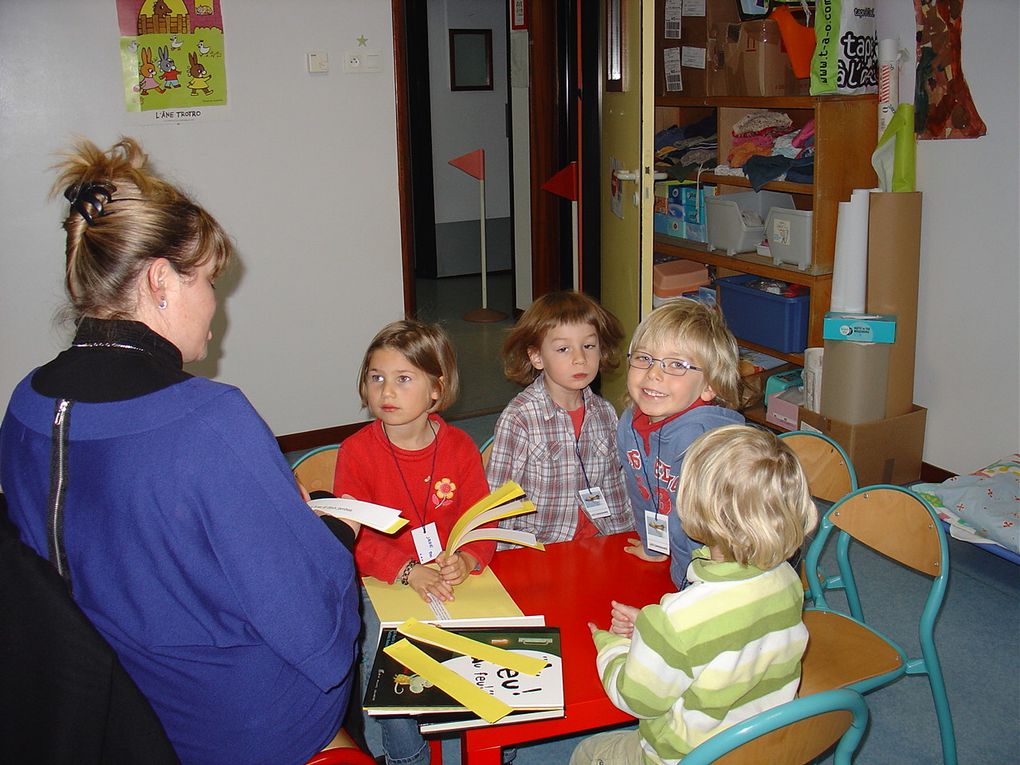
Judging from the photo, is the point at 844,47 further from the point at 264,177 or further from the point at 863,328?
the point at 264,177

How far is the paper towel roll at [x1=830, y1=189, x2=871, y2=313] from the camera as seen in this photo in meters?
3.56

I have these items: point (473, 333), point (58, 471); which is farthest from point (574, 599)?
point (473, 333)

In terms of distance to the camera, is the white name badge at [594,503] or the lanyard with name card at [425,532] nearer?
the lanyard with name card at [425,532]

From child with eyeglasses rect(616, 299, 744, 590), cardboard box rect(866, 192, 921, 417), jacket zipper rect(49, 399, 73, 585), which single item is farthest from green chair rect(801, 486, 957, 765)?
cardboard box rect(866, 192, 921, 417)

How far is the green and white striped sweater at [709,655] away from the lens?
51.8 inches

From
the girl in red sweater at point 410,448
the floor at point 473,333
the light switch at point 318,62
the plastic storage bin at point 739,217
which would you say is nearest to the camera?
the girl in red sweater at point 410,448

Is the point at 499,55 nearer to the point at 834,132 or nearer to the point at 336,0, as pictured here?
the point at 336,0

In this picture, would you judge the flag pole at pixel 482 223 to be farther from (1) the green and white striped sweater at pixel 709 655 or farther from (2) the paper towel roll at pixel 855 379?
(1) the green and white striped sweater at pixel 709 655

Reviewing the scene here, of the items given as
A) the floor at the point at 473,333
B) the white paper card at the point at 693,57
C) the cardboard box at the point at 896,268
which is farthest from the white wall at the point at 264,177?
the cardboard box at the point at 896,268

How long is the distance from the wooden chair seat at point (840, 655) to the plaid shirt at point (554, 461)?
552 mm

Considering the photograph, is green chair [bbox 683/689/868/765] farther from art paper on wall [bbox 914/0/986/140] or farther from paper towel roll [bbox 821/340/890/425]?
art paper on wall [bbox 914/0/986/140]

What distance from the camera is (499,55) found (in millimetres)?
7129

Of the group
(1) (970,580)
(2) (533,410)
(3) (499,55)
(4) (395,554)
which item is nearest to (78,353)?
(4) (395,554)

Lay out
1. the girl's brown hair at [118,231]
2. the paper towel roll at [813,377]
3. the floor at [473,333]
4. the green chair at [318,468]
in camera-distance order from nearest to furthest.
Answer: the girl's brown hair at [118,231] < the green chair at [318,468] < the paper towel roll at [813,377] < the floor at [473,333]
